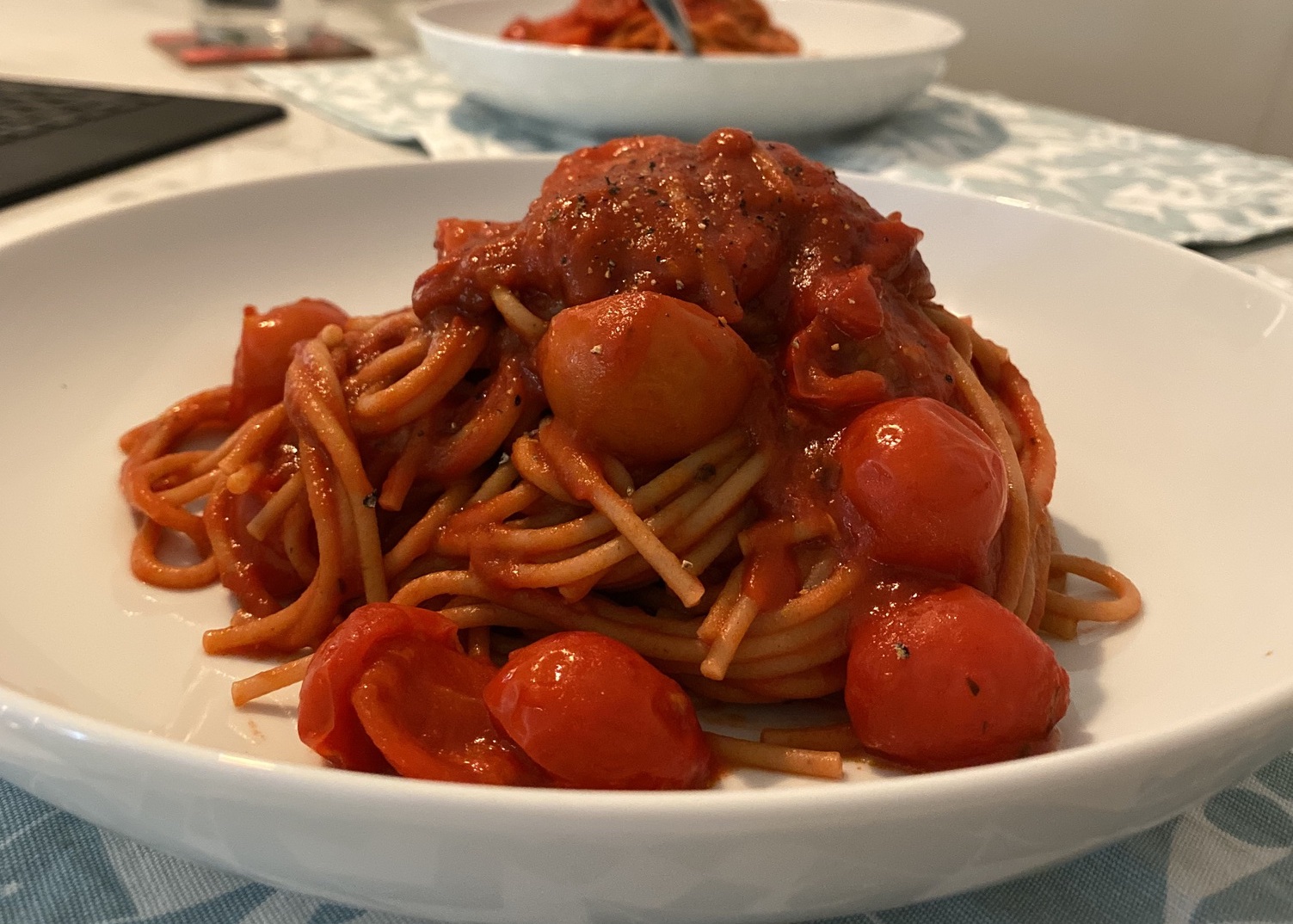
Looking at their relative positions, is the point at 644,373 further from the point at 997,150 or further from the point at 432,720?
the point at 997,150

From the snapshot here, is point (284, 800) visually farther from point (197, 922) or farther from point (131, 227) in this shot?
point (131, 227)

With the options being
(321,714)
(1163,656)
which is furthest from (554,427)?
(1163,656)

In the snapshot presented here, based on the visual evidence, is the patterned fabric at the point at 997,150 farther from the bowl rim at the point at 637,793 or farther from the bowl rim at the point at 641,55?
the bowl rim at the point at 637,793

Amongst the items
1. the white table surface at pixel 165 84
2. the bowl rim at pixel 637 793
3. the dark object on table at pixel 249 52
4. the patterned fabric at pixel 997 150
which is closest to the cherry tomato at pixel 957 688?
the bowl rim at pixel 637 793

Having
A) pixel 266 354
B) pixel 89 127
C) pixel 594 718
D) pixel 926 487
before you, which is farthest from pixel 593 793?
pixel 89 127

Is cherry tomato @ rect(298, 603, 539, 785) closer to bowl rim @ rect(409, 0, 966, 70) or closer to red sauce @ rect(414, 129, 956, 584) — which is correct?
red sauce @ rect(414, 129, 956, 584)

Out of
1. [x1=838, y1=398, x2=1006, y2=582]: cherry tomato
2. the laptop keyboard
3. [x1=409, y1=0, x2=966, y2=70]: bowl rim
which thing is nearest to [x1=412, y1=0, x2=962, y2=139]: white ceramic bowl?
[x1=409, y1=0, x2=966, y2=70]: bowl rim

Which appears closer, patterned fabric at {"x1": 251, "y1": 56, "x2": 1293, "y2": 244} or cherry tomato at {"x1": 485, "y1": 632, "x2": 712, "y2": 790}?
cherry tomato at {"x1": 485, "y1": 632, "x2": 712, "y2": 790}
